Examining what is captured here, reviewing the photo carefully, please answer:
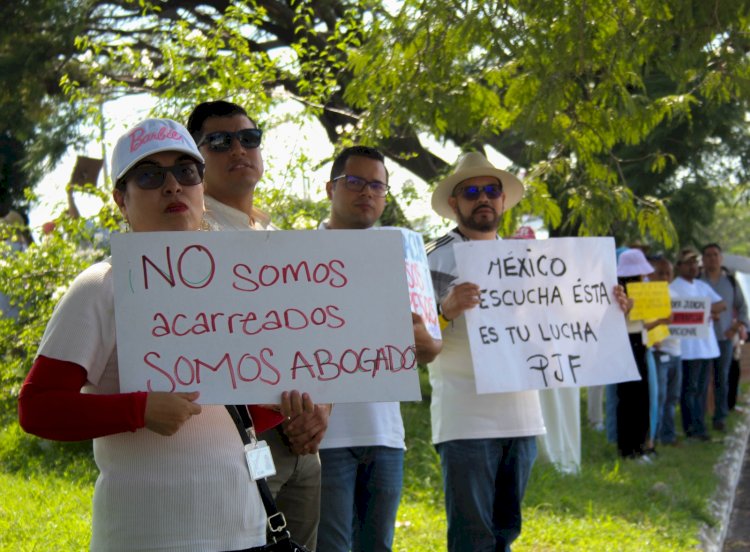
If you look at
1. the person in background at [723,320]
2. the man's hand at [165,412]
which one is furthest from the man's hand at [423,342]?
the person in background at [723,320]

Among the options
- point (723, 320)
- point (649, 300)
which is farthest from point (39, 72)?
point (723, 320)

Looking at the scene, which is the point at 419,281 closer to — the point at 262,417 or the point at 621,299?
the point at 262,417

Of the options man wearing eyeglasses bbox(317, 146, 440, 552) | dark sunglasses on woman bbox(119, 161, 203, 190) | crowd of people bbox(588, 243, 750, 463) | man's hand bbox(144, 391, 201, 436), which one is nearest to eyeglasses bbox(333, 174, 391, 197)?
man wearing eyeglasses bbox(317, 146, 440, 552)

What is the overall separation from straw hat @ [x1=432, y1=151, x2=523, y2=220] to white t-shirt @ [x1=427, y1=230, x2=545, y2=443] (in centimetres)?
24

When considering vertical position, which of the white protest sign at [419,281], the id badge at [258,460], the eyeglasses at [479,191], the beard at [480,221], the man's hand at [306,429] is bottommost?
the id badge at [258,460]

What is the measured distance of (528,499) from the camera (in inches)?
306

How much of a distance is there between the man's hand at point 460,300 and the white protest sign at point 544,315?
0.29ft

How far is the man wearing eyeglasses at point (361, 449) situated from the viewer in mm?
3973

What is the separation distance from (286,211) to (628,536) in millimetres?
3003

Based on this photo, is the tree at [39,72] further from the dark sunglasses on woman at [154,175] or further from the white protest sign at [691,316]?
the dark sunglasses on woman at [154,175]

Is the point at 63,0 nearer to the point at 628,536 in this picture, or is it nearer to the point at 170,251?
the point at 628,536

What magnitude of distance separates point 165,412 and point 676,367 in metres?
9.67

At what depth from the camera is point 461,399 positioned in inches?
181

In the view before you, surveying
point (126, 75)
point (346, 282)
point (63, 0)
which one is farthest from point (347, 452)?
point (63, 0)
